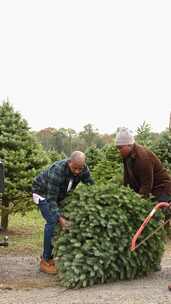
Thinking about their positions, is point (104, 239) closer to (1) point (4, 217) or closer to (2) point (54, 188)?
(2) point (54, 188)

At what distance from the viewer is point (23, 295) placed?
6996mm

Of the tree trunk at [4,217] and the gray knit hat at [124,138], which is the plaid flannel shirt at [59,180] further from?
the tree trunk at [4,217]

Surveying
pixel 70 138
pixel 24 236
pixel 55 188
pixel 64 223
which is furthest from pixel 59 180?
pixel 70 138

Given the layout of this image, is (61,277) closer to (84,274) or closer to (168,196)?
(84,274)

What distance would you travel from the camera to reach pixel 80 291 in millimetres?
6949

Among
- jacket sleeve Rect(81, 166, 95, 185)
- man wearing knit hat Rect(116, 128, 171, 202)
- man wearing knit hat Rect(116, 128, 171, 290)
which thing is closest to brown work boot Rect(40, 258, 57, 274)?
jacket sleeve Rect(81, 166, 95, 185)

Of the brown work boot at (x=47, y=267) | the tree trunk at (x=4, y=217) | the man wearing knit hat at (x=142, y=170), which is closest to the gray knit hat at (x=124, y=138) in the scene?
the man wearing knit hat at (x=142, y=170)

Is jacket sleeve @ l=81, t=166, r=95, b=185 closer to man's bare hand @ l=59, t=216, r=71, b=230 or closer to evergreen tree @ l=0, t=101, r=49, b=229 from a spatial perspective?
man's bare hand @ l=59, t=216, r=71, b=230

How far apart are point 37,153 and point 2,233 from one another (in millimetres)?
1966

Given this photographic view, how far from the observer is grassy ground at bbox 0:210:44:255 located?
1075 centimetres

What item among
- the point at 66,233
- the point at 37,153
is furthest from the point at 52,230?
the point at 37,153

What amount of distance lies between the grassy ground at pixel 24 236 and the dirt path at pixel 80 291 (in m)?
2.35

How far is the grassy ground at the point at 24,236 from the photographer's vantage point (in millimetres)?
10750

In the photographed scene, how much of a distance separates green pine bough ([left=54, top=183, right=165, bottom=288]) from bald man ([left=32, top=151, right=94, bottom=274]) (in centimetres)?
21
